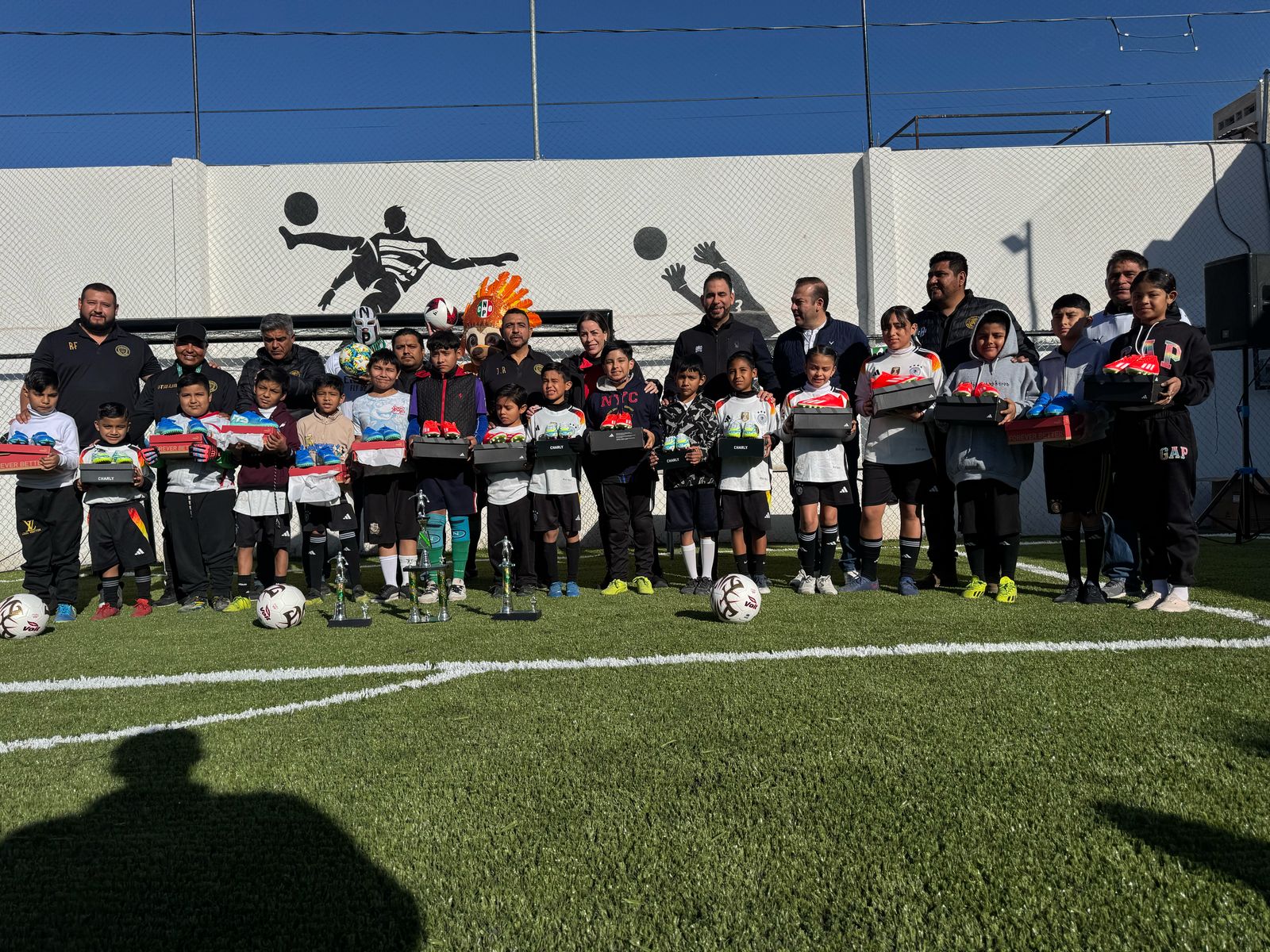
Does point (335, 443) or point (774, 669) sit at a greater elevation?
point (335, 443)

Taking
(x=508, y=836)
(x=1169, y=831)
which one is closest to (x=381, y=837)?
(x=508, y=836)

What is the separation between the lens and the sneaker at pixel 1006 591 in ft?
18.4

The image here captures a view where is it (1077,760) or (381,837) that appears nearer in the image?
(381,837)

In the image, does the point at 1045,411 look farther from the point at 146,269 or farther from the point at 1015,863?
the point at 146,269

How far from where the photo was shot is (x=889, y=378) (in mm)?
6094

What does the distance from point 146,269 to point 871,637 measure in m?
11.4

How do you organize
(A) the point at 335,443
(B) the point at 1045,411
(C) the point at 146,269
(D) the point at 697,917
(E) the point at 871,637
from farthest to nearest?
(C) the point at 146,269 < (A) the point at 335,443 < (B) the point at 1045,411 < (E) the point at 871,637 < (D) the point at 697,917

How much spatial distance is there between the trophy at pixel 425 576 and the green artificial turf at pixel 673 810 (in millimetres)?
1406

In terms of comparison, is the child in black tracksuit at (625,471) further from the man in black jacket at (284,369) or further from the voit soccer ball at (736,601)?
the man in black jacket at (284,369)

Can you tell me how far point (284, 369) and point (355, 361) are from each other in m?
0.63

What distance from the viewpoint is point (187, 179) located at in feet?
40.6

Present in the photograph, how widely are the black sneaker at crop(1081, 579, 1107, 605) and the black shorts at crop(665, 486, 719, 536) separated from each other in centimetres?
237

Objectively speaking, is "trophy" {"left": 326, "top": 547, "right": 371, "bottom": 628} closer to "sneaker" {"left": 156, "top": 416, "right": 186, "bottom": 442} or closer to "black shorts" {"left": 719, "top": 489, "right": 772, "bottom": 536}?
"sneaker" {"left": 156, "top": 416, "right": 186, "bottom": 442}

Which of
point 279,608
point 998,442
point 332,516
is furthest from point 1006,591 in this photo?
point 332,516
